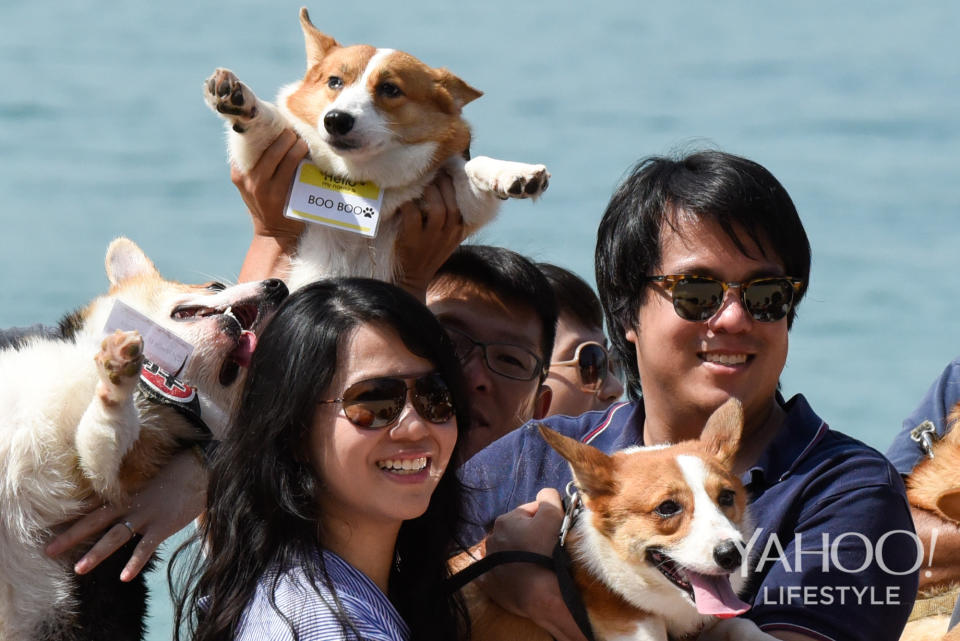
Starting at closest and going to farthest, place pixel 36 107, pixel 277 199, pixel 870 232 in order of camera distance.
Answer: pixel 277 199, pixel 870 232, pixel 36 107

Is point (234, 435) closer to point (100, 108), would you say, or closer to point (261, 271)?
point (261, 271)

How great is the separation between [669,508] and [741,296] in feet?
1.63

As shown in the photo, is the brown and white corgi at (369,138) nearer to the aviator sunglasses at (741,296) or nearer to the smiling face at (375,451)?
the aviator sunglasses at (741,296)

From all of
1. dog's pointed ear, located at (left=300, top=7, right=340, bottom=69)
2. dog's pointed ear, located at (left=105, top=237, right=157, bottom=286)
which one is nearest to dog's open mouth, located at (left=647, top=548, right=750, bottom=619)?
dog's pointed ear, located at (left=105, top=237, right=157, bottom=286)

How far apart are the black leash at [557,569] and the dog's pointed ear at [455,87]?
159 cm

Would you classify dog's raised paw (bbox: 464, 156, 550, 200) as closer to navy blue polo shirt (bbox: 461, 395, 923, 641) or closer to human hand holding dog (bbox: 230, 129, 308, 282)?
human hand holding dog (bbox: 230, 129, 308, 282)

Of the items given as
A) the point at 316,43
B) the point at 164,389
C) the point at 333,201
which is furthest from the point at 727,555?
the point at 316,43

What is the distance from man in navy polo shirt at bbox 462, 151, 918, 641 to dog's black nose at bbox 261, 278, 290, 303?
2.35ft

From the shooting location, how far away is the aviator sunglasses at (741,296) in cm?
258

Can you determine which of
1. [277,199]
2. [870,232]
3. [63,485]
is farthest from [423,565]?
[870,232]

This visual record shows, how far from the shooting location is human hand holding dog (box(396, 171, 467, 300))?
3.44 metres

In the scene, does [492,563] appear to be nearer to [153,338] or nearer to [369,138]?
[153,338]

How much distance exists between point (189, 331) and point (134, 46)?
47.2ft

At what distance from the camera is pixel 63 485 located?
2805 mm
